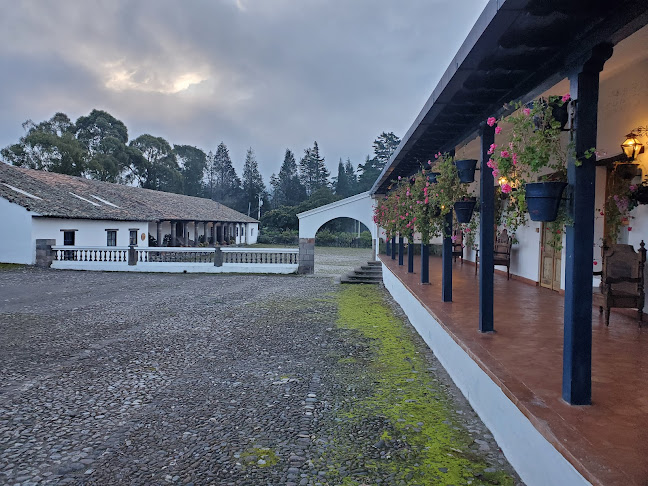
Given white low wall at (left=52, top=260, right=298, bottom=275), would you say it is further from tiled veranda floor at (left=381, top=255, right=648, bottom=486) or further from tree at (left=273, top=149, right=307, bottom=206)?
tree at (left=273, top=149, right=307, bottom=206)

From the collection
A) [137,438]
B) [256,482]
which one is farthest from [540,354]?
[137,438]

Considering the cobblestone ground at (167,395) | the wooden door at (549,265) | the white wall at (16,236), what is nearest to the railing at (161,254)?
the white wall at (16,236)

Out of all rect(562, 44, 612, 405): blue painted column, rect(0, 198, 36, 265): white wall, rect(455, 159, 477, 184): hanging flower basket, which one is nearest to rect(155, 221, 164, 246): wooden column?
rect(0, 198, 36, 265): white wall

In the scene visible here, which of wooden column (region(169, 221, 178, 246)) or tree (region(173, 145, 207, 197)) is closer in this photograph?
wooden column (region(169, 221, 178, 246))

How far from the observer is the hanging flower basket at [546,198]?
2.71 m

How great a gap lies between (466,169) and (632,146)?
6.42ft

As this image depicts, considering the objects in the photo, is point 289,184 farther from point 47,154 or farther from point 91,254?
point 91,254

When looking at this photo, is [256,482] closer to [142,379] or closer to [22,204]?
[142,379]

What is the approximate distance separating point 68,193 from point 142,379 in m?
21.2

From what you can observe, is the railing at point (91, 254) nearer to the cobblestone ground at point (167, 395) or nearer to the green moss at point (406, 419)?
the cobblestone ground at point (167, 395)

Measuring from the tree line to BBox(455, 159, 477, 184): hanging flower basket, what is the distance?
37.1 meters

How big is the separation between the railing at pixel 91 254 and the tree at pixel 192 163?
4363 centimetres

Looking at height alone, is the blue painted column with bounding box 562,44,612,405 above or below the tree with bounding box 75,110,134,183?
below

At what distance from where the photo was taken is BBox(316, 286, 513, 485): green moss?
2.73 m
